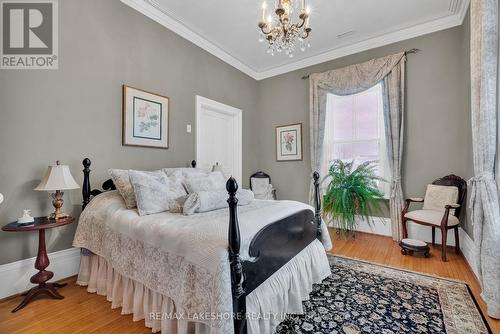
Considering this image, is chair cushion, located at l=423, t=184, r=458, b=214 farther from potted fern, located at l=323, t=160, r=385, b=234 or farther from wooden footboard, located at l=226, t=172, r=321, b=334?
wooden footboard, located at l=226, t=172, r=321, b=334

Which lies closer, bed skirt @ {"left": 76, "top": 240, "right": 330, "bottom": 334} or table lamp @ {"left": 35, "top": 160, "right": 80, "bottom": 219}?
bed skirt @ {"left": 76, "top": 240, "right": 330, "bottom": 334}

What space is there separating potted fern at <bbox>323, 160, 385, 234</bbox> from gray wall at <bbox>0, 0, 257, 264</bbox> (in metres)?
2.25

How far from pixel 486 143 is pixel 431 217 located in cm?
123

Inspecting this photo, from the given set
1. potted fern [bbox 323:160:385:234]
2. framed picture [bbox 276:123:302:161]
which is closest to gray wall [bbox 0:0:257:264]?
framed picture [bbox 276:123:302:161]

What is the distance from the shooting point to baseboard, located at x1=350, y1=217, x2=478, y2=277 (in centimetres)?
240

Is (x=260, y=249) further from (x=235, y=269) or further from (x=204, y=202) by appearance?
(x=204, y=202)

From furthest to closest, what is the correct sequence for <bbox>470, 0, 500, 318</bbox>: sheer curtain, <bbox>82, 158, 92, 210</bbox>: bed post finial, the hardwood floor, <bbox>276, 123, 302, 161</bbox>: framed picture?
<bbox>276, 123, 302, 161</bbox>: framed picture → <bbox>82, 158, 92, 210</bbox>: bed post finial → <bbox>470, 0, 500, 318</bbox>: sheer curtain → the hardwood floor

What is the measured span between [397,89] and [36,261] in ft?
15.1

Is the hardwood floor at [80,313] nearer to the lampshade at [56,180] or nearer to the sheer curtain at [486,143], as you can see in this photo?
the sheer curtain at [486,143]

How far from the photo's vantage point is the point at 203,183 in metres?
2.29

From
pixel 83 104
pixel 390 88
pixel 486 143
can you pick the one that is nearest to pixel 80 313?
pixel 83 104

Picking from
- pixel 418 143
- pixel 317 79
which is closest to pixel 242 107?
pixel 317 79

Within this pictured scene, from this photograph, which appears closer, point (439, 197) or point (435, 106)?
point (439, 197)

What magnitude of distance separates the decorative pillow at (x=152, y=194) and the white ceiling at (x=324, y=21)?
7.25 ft
